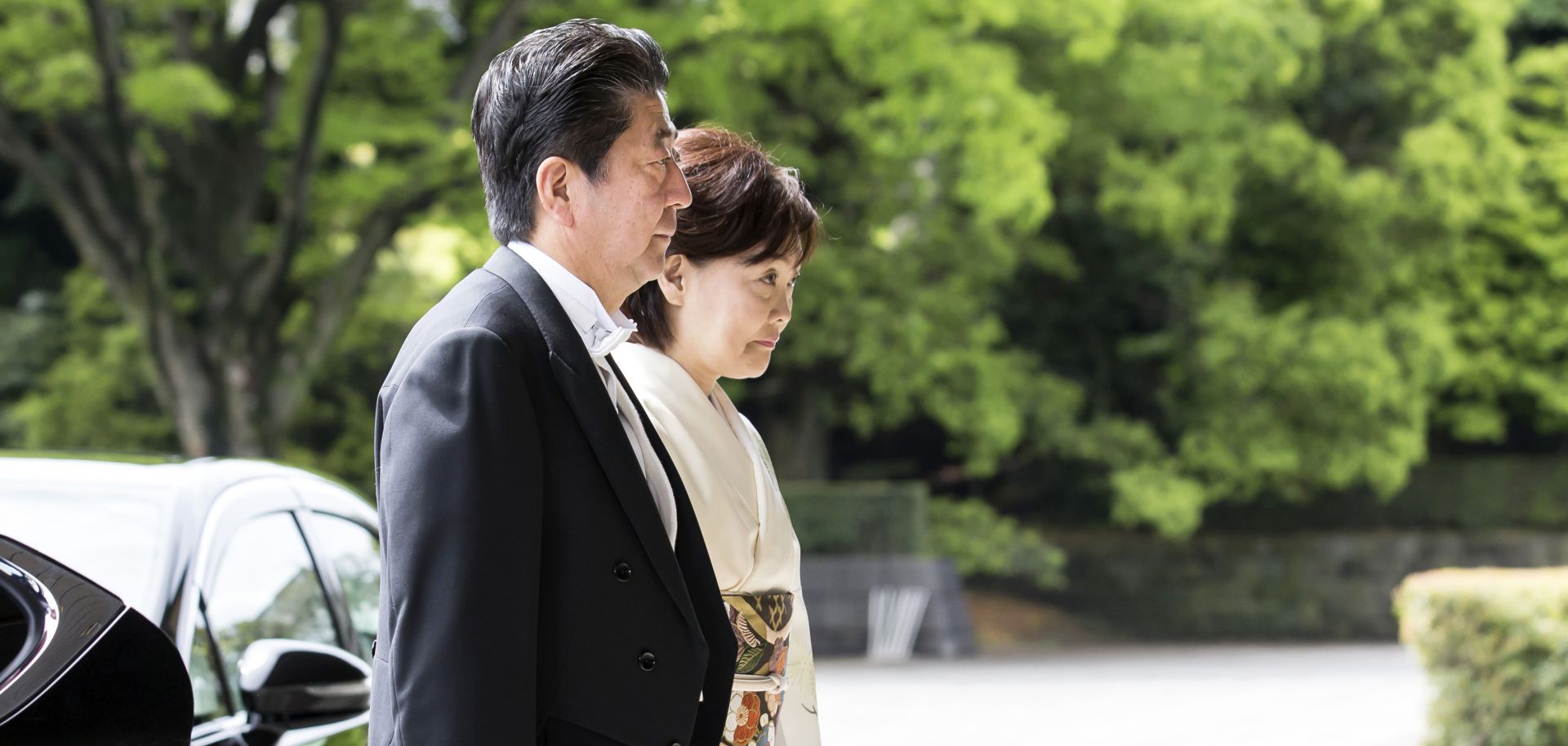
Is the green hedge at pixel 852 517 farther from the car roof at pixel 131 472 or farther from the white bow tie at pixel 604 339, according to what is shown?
the white bow tie at pixel 604 339

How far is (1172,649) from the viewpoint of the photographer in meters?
23.1

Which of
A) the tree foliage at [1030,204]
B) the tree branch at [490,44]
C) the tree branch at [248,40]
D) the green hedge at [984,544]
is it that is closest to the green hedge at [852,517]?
the tree foliage at [1030,204]

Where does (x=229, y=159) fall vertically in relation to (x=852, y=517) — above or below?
above

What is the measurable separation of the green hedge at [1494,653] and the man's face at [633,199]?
24.7ft

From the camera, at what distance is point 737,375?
2863 mm

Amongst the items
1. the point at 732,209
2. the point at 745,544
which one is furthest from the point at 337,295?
the point at 745,544

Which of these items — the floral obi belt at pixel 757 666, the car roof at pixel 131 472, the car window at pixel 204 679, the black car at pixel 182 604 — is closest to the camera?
the black car at pixel 182 604

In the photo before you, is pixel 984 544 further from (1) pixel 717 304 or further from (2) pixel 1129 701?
(1) pixel 717 304

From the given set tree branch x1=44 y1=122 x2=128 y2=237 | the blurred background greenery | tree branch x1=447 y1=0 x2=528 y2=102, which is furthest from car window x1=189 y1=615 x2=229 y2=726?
tree branch x1=44 y1=122 x2=128 y2=237

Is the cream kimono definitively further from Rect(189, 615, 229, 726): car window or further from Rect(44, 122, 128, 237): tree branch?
Rect(44, 122, 128, 237): tree branch

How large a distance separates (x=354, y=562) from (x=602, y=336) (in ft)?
6.49

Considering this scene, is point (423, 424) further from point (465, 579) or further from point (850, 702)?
point (850, 702)

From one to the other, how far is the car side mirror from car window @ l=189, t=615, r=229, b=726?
51 millimetres

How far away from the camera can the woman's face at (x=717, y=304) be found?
9.17 feet
